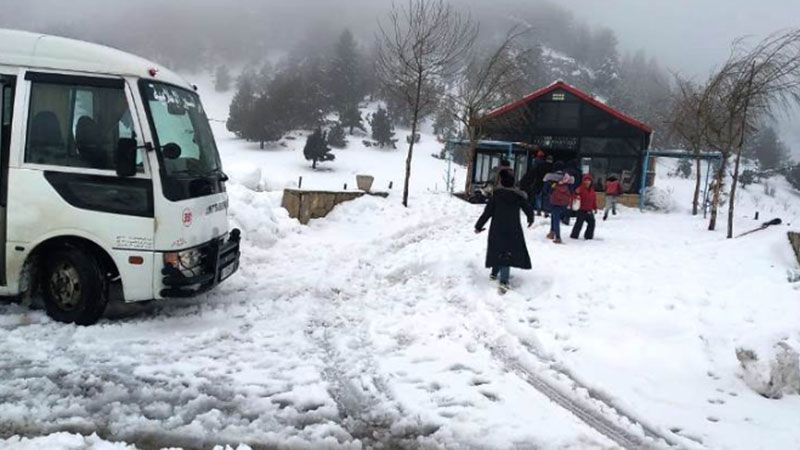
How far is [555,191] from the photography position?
11.0 metres

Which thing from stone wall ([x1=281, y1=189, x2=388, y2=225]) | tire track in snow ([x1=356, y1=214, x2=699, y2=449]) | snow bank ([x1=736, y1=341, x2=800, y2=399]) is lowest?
tire track in snow ([x1=356, y1=214, x2=699, y2=449])

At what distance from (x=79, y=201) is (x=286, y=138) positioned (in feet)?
184

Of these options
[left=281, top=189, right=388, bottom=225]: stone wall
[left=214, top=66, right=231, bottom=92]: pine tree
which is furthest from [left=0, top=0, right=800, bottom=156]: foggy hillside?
[left=281, top=189, right=388, bottom=225]: stone wall

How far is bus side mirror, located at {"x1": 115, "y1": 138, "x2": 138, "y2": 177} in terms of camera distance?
5.32 metres

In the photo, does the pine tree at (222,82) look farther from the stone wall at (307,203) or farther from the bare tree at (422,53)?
the stone wall at (307,203)

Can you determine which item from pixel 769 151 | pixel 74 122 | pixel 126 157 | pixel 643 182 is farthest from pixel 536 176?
pixel 769 151

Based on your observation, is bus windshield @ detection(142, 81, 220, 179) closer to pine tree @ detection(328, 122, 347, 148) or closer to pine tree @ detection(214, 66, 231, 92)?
pine tree @ detection(328, 122, 347, 148)

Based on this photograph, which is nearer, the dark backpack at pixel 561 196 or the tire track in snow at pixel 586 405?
the tire track in snow at pixel 586 405

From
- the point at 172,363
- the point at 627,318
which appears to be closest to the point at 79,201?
the point at 172,363

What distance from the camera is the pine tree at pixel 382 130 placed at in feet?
199

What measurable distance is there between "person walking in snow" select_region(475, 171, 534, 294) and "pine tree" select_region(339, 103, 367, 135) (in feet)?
192

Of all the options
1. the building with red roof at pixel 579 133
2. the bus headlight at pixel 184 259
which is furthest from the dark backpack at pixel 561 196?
the building with red roof at pixel 579 133

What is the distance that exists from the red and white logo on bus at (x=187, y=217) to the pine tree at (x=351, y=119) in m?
60.4

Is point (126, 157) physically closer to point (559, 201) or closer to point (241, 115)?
point (559, 201)
